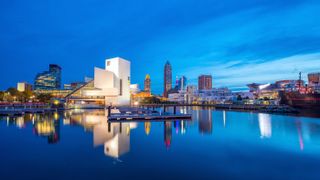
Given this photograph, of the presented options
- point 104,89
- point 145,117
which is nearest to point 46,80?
point 104,89

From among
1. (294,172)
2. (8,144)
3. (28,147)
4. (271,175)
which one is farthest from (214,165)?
(8,144)

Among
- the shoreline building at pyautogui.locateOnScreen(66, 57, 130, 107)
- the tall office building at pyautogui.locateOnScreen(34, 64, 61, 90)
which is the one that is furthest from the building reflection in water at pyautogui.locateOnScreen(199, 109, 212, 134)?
the tall office building at pyautogui.locateOnScreen(34, 64, 61, 90)

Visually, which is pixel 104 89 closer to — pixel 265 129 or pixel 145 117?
pixel 145 117

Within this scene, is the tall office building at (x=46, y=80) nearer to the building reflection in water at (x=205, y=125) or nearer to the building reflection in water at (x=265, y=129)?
the building reflection in water at (x=205, y=125)

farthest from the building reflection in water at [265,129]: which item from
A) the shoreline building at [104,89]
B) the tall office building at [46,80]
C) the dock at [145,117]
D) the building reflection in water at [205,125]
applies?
the tall office building at [46,80]

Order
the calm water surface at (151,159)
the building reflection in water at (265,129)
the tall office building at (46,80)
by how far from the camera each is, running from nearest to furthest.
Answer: the calm water surface at (151,159) < the building reflection in water at (265,129) < the tall office building at (46,80)

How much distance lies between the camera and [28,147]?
40.9 feet

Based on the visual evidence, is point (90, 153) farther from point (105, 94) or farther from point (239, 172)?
point (105, 94)

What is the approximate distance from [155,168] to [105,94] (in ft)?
222

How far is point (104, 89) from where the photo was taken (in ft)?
243

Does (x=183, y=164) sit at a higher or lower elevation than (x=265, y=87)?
lower

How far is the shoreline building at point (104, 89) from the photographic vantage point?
7225 cm

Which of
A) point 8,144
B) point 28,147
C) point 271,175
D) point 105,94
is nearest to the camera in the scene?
point 271,175

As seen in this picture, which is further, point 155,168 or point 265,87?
point 265,87
